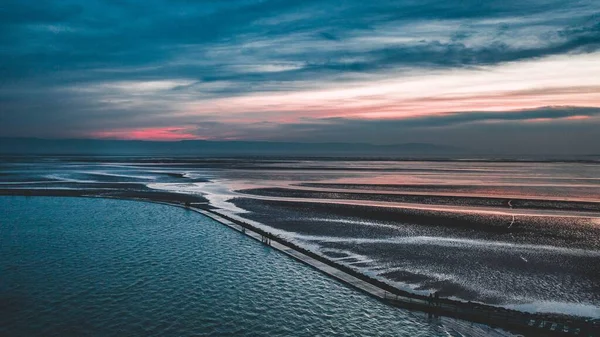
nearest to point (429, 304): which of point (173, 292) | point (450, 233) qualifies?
point (173, 292)

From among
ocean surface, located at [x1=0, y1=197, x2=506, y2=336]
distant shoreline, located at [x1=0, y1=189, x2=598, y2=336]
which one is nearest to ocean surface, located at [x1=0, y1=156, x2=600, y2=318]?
distant shoreline, located at [x1=0, y1=189, x2=598, y2=336]

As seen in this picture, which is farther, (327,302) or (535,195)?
(535,195)

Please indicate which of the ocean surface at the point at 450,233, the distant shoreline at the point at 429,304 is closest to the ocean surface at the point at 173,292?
the distant shoreline at the point at 429,304

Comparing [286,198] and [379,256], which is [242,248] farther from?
[286,198]

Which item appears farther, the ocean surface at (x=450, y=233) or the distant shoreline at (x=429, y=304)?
the ocean surface at (x=450, y=233)

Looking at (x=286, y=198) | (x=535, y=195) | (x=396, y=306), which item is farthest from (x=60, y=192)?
(x=535, y=195)

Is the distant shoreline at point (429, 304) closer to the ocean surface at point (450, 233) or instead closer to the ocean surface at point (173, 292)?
the ocean surface at point (173, 292)

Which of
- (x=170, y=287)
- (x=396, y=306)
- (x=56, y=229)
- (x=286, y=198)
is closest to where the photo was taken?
(x=396, y=306)

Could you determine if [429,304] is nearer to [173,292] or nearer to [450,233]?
[173,292]
